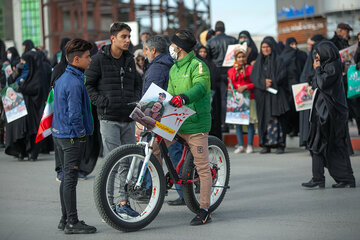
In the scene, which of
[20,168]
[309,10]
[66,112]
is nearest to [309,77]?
[20,168]

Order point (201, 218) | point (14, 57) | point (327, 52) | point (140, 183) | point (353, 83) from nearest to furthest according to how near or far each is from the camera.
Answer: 1. point (140, 183)
2. point (201, 218)
3. point (327, 52)
4. point (353, 83)
5. point (14, 57)

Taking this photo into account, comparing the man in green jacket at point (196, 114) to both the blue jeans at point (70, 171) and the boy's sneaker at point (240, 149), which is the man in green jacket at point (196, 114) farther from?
the boy's sneaker at point (240, 149)

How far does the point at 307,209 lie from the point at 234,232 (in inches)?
51.4

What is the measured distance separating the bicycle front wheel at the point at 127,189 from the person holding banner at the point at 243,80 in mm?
6097

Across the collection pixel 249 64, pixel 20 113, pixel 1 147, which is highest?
pixel 249 64

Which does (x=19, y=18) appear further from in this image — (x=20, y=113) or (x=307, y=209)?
(x=307, y=209)

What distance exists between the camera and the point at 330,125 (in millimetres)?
8117

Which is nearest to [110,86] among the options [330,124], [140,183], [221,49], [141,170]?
[141,170]

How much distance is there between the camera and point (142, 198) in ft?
19.7

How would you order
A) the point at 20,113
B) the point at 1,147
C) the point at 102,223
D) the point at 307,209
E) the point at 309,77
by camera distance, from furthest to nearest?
the point at 1,147, the point at 20,113, the point at 309,77, the point at 307,209, the point at 102,223

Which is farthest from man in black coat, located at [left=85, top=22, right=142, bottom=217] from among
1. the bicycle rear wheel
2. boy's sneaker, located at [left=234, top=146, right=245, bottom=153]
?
boy's sneaker, located at [left=234, top=146, right=245, bottom=153]

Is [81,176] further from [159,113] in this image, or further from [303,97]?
[303,97]

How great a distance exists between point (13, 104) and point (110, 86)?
18.1 ft

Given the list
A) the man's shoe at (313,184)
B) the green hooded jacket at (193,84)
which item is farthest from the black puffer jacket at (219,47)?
the green hooded jacket at (193,84)
